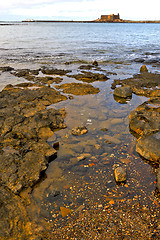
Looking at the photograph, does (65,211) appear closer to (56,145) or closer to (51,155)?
(51,155)

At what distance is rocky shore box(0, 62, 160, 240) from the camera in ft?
14.2

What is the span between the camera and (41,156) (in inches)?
258

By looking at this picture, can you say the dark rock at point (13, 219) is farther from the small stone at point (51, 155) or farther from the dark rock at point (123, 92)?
Result: the dark rock at point (123, 92)

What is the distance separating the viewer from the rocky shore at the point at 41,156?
4.33 m

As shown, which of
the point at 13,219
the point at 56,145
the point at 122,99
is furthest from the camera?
the point at 122,99

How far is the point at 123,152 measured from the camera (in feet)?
23.7

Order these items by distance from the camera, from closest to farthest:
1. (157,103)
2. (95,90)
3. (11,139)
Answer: (11,139), (157,103), (95,90)

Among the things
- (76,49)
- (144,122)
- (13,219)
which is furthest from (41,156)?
(76,49)

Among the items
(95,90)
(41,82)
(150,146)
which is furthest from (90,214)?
(41,82)

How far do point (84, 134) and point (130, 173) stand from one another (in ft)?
9.92

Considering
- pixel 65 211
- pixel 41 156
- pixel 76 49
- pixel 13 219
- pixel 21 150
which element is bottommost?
pixel 65 211

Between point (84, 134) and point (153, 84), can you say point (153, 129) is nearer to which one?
point (84, 134)

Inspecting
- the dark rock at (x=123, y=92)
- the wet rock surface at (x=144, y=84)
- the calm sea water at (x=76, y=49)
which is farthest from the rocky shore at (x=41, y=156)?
the calm sea water at (x=76, y=49)

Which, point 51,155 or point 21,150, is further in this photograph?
point 51,155
